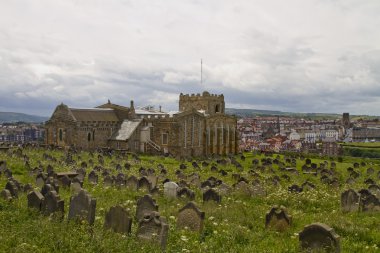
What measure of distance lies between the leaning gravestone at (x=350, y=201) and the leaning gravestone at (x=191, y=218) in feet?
22.5

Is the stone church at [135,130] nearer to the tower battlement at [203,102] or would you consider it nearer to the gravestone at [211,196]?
the tower battlement at [203,102]

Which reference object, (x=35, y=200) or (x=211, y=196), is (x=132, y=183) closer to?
(x=211, y=196)

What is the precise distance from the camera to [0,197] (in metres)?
13.0

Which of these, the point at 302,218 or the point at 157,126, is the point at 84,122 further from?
the point at 302,218

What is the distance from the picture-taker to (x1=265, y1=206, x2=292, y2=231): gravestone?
11.6 m

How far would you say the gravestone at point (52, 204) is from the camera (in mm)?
11305

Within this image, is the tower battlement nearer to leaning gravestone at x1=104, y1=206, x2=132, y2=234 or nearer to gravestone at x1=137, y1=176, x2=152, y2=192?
gravestone at x1=137, y1=176, x2=152, y2=192

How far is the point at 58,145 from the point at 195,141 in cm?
1644

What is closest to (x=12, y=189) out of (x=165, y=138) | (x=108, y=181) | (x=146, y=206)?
(x=146, y=206)

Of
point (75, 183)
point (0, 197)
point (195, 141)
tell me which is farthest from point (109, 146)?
point (0, 197)

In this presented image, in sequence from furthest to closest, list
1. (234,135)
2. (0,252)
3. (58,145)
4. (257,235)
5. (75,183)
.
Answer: (234,135) → (58,145) → (75,183) → (257,235) → (0,252)

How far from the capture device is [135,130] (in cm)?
4741

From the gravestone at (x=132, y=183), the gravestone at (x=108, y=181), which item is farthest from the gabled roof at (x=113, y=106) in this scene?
the gravestone at (x=132, y=183)

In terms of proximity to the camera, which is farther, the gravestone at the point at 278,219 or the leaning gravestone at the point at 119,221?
the gravestone at the point at 278,219
